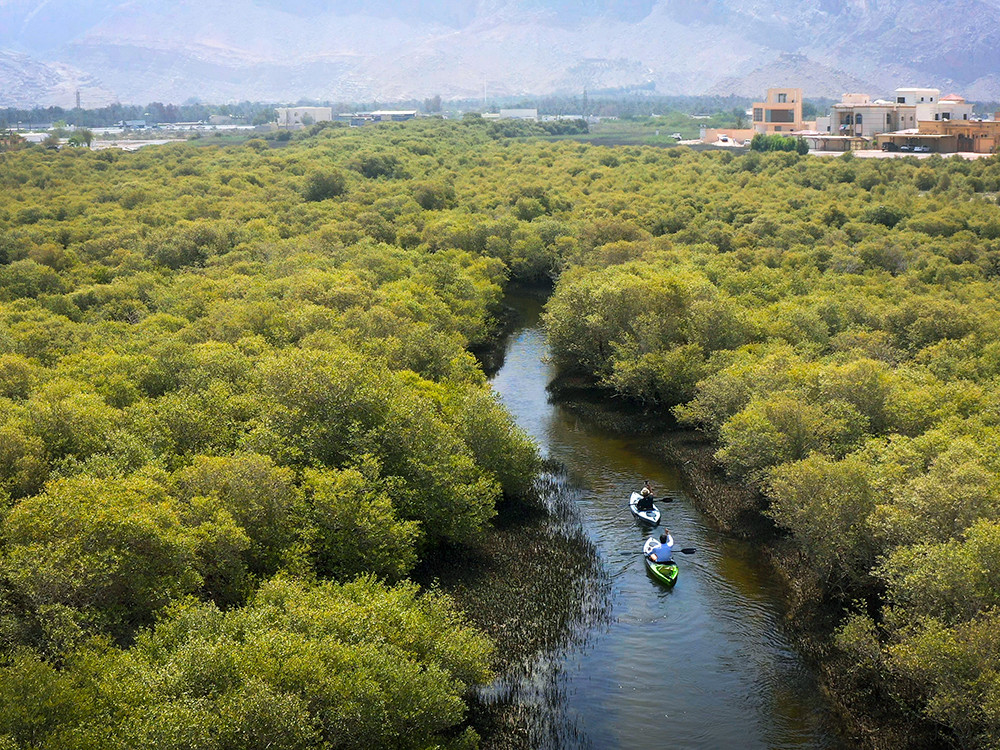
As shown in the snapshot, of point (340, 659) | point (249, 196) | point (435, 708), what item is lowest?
point (435, 708)

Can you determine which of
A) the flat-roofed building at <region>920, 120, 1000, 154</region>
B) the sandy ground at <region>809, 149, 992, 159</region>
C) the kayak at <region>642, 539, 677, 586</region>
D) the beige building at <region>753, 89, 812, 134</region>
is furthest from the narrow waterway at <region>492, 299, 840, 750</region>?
the beige building at <region>753, 89, 812, 134</region>

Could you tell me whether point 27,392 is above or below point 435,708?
above

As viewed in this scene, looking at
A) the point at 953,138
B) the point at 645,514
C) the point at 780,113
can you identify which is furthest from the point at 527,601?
the point at 780,113

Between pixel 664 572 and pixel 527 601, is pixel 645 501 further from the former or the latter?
pixel 527 601

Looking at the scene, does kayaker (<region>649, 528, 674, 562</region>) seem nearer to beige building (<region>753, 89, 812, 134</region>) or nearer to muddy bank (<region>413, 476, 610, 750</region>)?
muddy bank (<region>413, 476, 610, 750</region>)

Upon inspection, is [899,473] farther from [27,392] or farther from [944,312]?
[27,392]

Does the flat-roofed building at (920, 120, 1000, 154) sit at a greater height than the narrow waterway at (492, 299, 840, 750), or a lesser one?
greater

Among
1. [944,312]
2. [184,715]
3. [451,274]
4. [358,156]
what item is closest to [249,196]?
[358,156]
